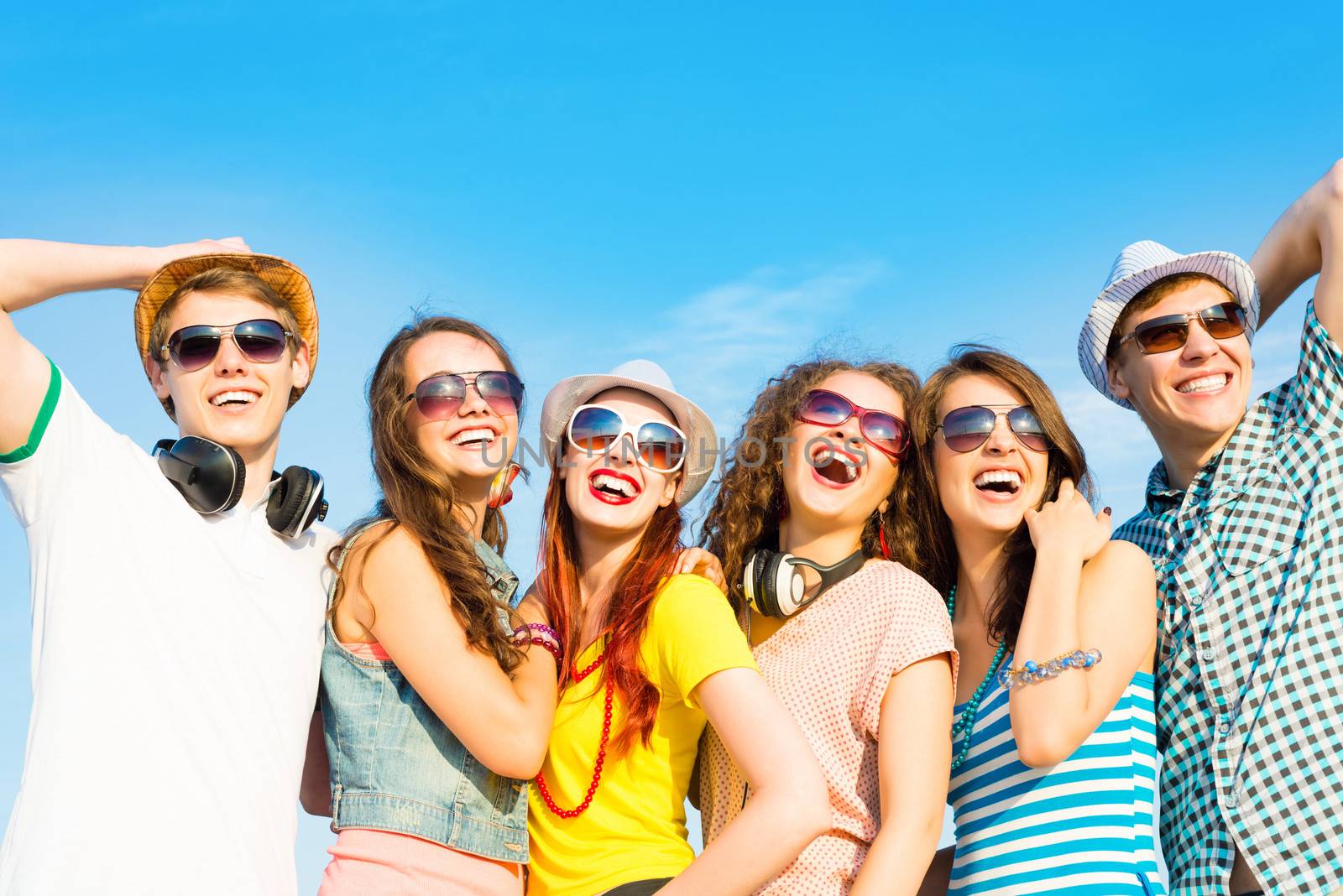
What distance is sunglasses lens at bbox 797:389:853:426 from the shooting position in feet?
A: 17.9

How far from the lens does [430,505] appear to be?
5.25 metres

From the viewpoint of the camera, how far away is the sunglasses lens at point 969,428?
5.46m

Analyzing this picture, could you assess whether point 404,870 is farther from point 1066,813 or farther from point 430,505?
point 1066,813

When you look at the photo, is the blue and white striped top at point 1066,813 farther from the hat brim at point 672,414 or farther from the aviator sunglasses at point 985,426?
the hat brim at point 672,414

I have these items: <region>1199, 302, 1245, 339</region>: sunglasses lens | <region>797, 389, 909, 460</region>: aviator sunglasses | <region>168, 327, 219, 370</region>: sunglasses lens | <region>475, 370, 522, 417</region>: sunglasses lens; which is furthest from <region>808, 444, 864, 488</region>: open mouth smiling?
<region>168, 327, 219, 370</region>: sunglasses lens

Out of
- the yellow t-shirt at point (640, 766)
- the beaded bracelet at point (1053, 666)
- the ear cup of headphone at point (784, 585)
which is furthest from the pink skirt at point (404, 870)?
the beaded bracelet at point (1053, 666)

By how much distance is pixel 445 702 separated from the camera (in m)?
4.54

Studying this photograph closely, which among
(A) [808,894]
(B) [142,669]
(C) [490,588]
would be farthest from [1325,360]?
(B) [142,669]

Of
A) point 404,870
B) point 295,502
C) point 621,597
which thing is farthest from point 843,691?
point 295,502

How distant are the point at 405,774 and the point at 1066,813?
2.80m

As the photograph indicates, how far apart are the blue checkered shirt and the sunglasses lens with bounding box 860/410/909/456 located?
1433 mm

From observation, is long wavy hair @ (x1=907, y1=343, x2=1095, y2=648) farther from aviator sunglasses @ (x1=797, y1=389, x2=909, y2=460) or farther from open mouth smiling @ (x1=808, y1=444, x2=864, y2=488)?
open mouth smiling @ (x1=808, y1=444, x2=864, y2=488)

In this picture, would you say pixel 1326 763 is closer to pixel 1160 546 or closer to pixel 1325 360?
pixel 1160 546

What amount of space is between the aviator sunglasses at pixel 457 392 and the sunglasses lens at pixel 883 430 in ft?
5.92
